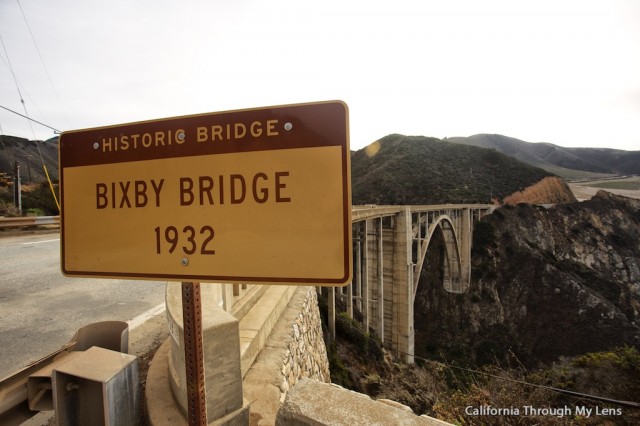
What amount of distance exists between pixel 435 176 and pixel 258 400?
59776 millimetres

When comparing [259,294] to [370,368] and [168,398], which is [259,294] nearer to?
[168,398]

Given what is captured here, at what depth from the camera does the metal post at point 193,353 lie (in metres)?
1.37

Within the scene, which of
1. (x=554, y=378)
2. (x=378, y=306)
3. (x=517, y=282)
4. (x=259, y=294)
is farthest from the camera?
(x=517, y=282)

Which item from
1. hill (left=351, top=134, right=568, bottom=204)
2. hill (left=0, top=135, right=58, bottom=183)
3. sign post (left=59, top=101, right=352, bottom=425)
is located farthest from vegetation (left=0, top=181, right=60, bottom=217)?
hill (left=351, top=134, right=568, bottom=204)

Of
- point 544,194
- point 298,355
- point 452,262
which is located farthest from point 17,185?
point 544,194

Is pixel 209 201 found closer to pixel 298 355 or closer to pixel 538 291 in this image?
pixel 298 355

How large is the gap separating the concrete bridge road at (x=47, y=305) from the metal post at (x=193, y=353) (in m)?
3.15

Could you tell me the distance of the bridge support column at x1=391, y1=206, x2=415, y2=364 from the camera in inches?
755

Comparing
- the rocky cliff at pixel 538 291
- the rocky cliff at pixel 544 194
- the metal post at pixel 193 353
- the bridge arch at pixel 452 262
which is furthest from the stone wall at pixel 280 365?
the rocky cliff at pixel 544 194

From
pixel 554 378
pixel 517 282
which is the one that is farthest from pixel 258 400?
pixel 517 282

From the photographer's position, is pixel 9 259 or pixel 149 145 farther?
pixel 9 259

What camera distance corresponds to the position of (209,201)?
4.25 ft

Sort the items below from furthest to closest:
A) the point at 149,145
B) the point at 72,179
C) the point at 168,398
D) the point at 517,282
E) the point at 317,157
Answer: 1. the point at 517,282
2. the point at 168,398
3. the point at 72,179
4. the point at 149,145
5. the point at 317,157

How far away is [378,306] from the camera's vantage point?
17672 millimetres
